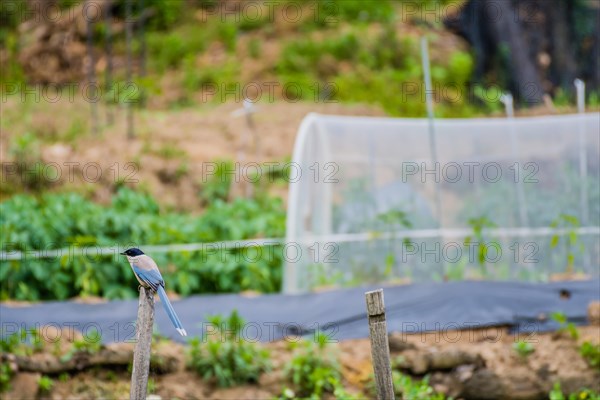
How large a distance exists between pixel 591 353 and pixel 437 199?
280 centimetres

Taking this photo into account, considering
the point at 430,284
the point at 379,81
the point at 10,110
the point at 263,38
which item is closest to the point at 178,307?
the point at 430,284

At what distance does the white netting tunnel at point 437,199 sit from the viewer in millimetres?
8844

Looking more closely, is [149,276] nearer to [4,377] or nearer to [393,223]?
[4,377]

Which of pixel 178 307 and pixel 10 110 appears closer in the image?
pixel 178 307

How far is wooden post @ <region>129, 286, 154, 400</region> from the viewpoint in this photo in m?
4.81

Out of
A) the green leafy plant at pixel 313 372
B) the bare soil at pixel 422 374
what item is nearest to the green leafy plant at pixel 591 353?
the bare soil at pixel 422 374

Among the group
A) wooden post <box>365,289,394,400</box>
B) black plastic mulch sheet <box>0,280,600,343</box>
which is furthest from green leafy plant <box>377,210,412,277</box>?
wooden post <box>365,289,394,400</box>

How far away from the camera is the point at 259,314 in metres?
7.75

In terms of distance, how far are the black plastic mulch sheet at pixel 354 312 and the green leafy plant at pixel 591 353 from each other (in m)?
0.54

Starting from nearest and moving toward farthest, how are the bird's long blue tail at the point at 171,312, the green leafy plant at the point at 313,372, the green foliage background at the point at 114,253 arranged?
1. the bird's long blue tail at the point at 171,312
2. the green leafy plant at the point at 313,372
3. the green foliage background at the point at 114,253

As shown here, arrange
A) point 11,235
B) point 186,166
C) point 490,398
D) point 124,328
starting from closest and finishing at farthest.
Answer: point 490,398
point 124,328
point 11,235
point 186,166

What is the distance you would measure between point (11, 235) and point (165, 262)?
144 cm

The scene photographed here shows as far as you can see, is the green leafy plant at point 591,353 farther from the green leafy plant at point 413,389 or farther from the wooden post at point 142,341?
the wooden post at point 142,341

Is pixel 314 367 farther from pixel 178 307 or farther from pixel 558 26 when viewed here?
pixel 558 26
